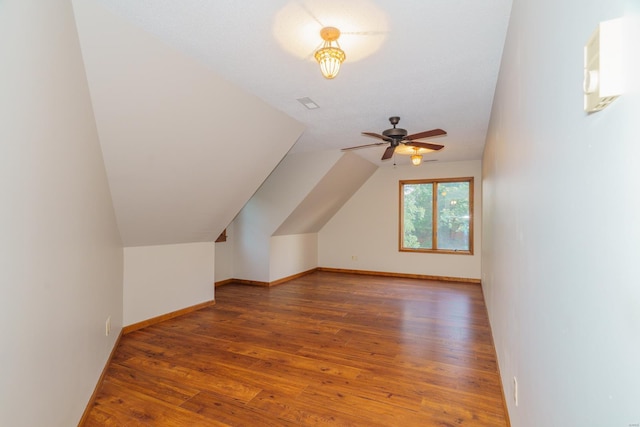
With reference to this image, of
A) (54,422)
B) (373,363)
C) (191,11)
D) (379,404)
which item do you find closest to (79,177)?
(191,11)

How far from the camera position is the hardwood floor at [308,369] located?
210 cm

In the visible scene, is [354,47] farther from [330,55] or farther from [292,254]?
[292,254]

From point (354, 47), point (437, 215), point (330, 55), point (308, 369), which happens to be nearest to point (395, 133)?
point (354, 47)

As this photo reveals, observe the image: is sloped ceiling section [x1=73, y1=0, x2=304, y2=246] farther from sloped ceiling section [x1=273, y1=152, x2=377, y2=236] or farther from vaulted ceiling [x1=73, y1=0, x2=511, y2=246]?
sloped ceiling section [x1=273, y1=152, x2=377, y2=236]

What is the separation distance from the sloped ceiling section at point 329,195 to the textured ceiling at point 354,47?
6.92 ft

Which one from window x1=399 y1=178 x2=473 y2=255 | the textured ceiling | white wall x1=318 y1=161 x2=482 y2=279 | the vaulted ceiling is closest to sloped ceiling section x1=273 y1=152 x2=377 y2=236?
white wall x1=318 y1=161 x2=482 y2=279

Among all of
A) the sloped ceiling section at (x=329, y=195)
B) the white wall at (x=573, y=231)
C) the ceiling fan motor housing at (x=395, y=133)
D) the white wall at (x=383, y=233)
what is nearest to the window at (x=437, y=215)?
the white wall at (x=383, y=233)

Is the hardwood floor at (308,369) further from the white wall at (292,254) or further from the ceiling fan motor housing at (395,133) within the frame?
the ceiling fan motor housing at (395,133)

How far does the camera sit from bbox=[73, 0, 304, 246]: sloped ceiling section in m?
2.05

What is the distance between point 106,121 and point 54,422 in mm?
1898

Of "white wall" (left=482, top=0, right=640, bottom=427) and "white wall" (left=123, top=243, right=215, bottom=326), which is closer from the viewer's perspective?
"white wall" (left=482, top=0, right=640, bottom=427)

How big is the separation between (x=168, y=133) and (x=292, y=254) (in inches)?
176

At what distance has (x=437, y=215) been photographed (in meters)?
6.77

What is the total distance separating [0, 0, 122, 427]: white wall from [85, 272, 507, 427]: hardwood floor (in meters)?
0.55
